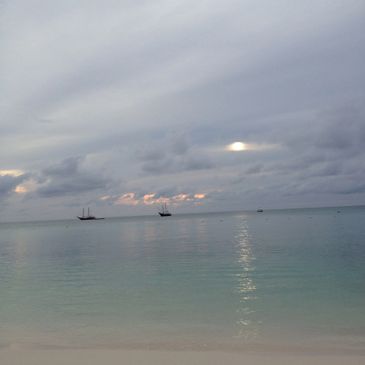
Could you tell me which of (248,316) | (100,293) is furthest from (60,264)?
(248,316)

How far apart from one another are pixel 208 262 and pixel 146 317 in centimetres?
2209

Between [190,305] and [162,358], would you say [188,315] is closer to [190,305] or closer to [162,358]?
→ [190,305]

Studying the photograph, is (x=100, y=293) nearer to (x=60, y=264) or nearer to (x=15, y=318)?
(x=15, y=318)

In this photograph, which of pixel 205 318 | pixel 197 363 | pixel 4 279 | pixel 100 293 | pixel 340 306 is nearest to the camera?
pixel 197 363

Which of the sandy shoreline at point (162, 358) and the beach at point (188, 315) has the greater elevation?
the sandy shoreline at point (162, 358)

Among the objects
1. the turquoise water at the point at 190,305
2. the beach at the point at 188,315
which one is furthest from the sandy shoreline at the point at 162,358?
the turquoise water at the point at 190,305

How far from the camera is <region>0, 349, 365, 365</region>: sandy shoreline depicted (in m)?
11.9

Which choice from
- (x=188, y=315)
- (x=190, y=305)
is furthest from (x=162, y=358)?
(x=190, y=305)

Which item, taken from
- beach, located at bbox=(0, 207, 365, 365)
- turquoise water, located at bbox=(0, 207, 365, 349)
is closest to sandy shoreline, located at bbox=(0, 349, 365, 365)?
beach, located at bbox=(0, 207, 365, 365)

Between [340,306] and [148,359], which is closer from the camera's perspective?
[148,359]

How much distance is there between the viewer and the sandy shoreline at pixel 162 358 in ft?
39.1

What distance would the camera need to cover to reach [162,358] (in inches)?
488

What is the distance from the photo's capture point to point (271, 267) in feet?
117

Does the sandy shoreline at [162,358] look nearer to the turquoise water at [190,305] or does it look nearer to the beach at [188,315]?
the beach at [188,315]
